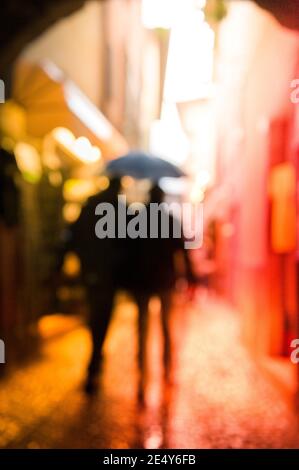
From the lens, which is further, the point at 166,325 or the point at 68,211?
the point at 68,211

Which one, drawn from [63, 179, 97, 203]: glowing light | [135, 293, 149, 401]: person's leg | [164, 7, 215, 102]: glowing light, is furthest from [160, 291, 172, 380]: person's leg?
[63, 179, 97, 203]: glowing light

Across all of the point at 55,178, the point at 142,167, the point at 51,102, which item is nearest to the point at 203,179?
the point at 55,178

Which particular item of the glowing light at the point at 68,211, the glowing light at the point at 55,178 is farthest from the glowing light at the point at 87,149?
the glowing light at the point at 68,211

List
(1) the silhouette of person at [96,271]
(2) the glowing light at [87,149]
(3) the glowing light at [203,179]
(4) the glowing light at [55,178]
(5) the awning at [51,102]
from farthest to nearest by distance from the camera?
(3) the glowing light at [203,179], (4) the glowing light at [55,178], (5) the awning at [51,102], (2) the glowing light at [87,149], (1) the silhouette of person at [96,271]

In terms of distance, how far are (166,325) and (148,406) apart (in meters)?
0.72

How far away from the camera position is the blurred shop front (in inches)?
236

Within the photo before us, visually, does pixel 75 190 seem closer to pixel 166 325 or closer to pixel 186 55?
pixel 166 325

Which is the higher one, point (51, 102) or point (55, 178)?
point (51, 102)

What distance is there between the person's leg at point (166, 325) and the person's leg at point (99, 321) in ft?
1.33

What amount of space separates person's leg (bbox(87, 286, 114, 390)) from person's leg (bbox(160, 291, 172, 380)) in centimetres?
40

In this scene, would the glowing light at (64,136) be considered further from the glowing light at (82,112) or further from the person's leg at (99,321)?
the person's leg at (99,321)

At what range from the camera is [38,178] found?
8.22 m

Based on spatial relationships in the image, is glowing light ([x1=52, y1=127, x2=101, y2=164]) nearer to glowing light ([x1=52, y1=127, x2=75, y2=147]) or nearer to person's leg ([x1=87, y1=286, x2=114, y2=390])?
glowing light ([x1=52, y1=127, x2=75, y2=147])

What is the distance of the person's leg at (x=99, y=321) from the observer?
514cm
